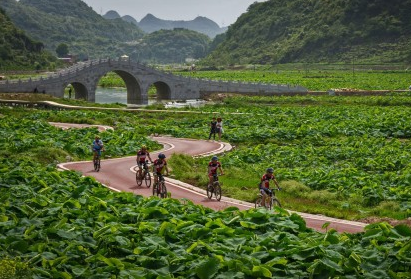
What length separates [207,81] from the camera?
115 m

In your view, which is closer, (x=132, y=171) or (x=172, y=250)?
(x=172, y=250)

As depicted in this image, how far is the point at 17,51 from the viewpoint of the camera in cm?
16925

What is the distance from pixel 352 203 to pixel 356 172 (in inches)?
210

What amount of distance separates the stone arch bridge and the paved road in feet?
169

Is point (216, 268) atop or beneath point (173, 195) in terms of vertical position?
atop

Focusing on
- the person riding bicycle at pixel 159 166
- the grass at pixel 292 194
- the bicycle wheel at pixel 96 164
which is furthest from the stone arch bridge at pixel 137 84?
the person riding bicycle at pixel 159 166

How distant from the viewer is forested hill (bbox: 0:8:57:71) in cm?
16150

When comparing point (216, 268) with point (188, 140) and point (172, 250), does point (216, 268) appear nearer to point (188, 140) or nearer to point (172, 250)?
point (172, 250)

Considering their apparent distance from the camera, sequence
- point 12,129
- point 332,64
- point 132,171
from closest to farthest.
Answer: point 132,171 → point 12,129 → point 332,64

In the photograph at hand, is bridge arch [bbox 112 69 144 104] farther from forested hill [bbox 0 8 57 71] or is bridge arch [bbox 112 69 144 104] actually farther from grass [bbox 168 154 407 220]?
grass [bbox 168 154 407 220]

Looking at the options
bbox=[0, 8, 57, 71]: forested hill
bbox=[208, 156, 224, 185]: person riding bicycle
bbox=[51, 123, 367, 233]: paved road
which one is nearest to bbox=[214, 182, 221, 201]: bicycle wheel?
bbox=[51, 123, 367, 233]: paved road

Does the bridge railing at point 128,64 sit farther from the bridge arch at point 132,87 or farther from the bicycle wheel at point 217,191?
the bicycle wheel at point 217,191

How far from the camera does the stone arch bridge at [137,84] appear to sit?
311 feet

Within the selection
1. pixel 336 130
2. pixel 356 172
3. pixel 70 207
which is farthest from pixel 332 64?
pixel 70 207
